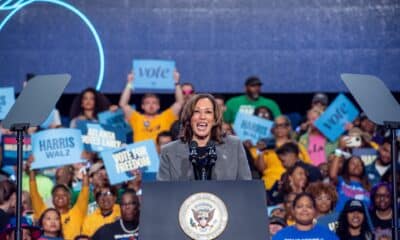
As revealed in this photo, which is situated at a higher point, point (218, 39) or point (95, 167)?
point (218, 39)

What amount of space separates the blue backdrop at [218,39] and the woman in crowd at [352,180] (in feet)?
5.60

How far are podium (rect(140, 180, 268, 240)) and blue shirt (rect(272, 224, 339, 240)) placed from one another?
8.70 ft

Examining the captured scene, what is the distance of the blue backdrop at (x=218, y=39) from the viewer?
36.1ft

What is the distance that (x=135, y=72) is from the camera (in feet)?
33.6

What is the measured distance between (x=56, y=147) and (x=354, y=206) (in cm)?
263

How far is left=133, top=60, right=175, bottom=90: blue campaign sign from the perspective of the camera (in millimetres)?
10234

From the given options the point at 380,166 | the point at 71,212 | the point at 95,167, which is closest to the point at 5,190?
the point at 71,212

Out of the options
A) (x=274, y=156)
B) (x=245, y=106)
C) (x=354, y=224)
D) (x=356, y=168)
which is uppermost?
(x=245, y=106)

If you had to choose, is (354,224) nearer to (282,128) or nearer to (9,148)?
(282,128)

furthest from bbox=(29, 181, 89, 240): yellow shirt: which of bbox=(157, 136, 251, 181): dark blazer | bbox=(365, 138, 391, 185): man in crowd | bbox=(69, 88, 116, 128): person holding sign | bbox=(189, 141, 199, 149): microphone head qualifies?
bbox=(189, 141, 199, 149): microphone head

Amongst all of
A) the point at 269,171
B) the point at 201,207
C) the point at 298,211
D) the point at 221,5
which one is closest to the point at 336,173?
the point at 269,171

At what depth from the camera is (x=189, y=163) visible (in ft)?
18.4

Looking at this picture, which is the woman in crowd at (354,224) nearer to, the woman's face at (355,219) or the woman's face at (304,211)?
the woman's face at (355,219)

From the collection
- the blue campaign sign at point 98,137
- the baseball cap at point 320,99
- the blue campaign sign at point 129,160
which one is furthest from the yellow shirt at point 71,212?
the baseball cap at point 320,99
